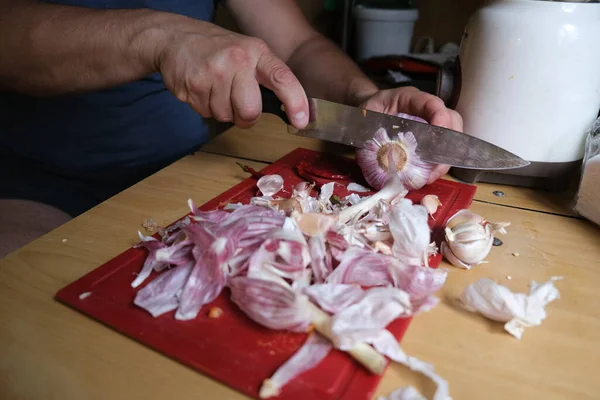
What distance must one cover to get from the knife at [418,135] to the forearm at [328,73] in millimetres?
236

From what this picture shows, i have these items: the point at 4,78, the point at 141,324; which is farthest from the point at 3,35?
the point at 141,324

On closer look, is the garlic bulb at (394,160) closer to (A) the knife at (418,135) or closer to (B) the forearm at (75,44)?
(A) the knife at (418,135)

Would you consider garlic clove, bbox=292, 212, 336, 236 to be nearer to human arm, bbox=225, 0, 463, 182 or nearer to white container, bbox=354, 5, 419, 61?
human arm, bbox=225, 0, 463, 182

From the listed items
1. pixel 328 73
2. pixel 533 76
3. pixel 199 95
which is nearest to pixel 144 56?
pixel 199 95

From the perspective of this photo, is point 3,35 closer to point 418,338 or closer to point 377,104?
point 377,104

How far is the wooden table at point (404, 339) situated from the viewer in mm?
469

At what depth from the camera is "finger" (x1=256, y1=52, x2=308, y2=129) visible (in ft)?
2.58

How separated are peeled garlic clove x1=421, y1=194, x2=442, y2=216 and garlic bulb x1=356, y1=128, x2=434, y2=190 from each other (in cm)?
5

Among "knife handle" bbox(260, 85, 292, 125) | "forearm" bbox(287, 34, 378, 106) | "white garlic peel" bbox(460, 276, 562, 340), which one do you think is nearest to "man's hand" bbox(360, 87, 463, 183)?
"forearm" bbox(287, 34, 378, 106)

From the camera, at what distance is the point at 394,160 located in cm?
80

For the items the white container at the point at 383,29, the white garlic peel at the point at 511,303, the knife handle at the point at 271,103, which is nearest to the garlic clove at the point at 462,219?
the white garlic peel at the point at 511,303

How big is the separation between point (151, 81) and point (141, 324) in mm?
Answer: 826

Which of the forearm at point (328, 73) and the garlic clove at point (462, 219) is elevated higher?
the forearm at point (328, 73)

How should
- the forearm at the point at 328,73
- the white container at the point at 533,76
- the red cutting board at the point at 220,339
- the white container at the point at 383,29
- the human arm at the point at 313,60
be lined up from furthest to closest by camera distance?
the white container at the point at 383,29 → the forearm at the point at 328,73 → the human arm at the point at 313,60 → the white container at the point at 533,76 → the red cutting board at the point at 220,339
